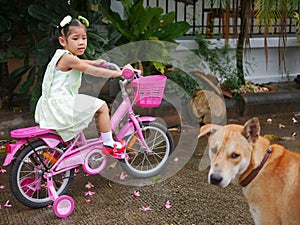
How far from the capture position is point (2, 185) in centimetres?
441

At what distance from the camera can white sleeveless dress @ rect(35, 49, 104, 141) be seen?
3.75 meters

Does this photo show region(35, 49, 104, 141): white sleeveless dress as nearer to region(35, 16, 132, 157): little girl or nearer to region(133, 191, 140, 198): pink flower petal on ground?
region(35, 16, 132, 157): little girl

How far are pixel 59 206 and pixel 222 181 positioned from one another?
1666 millimetres

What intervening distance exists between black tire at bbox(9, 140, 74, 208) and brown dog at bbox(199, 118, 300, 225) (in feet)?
5.66

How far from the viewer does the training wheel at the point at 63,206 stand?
3754 mm

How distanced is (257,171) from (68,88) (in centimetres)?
182

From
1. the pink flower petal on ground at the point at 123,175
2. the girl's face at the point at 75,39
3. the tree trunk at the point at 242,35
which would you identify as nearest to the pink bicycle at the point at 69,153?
the pink flower petal on ground at the point at 123,175

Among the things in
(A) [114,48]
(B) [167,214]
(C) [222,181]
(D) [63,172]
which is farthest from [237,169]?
(A) [114,48]

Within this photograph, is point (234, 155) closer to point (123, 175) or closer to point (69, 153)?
point (69, 153)

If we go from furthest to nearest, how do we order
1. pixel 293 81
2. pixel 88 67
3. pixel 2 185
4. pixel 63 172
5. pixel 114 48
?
pixel 293 81 → pixel 114 48 → pixel 2 185 → pixel 63 172 → pixel 88 67

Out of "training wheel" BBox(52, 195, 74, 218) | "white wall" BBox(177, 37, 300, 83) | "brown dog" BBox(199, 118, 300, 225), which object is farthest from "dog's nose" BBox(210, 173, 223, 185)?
"white wall" BBox(177, 37, 300, 83)

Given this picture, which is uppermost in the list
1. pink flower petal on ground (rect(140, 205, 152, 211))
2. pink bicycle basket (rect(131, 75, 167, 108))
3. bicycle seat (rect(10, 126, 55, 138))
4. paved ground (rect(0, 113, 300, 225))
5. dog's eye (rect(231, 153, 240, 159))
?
pink bicycle basket (rect(131, 75, 167, 108))

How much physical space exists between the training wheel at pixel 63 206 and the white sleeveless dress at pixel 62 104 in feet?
1.80

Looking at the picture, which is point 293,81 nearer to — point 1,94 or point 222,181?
point 1,94
